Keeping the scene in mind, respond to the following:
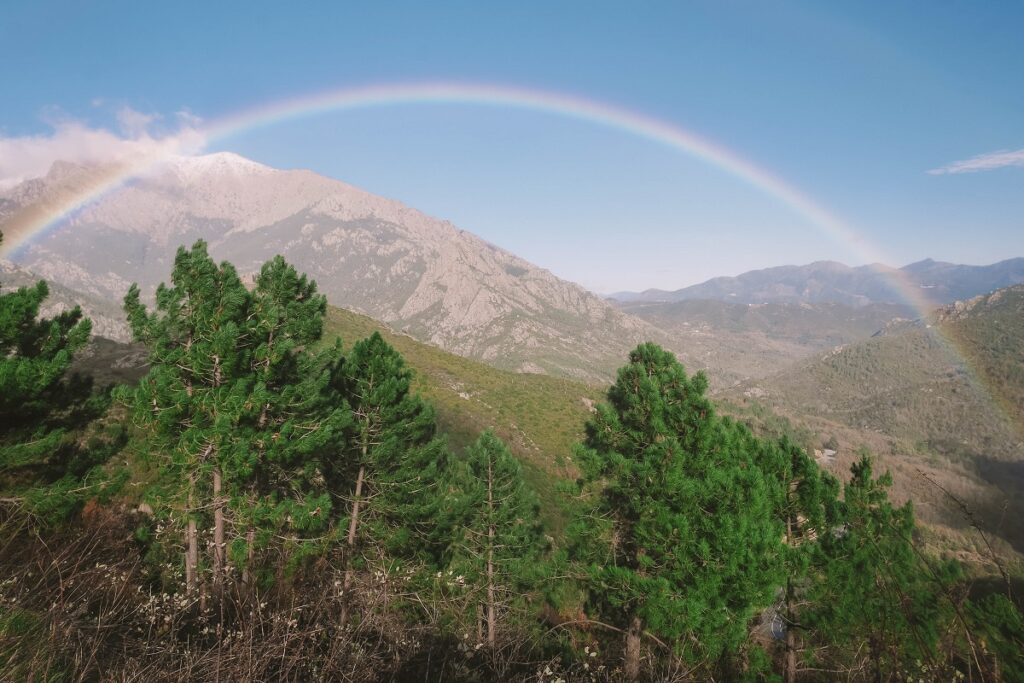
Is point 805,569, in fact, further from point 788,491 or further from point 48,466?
point 48,466

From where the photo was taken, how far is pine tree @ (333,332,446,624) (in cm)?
1608

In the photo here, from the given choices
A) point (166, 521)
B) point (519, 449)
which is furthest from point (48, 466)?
point (519, 449)

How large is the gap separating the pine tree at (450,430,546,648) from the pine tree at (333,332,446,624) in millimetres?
1216

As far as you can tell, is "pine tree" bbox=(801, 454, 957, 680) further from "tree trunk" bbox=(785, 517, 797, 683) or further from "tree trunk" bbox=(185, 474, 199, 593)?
"tree trunk" bbox=(185, 474, 199, 593)

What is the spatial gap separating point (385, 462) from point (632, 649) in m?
9.44

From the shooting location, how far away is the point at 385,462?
1664 centimetres

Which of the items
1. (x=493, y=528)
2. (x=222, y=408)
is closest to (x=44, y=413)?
(x=222, y=408)

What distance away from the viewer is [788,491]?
16078mm

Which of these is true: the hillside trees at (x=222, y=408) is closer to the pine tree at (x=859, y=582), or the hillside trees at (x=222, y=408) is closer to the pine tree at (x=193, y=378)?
the pine tree at (x=193, y=378)

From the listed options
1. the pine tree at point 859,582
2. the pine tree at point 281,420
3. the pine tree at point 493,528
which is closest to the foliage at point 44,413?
the pine tree at point 281,420

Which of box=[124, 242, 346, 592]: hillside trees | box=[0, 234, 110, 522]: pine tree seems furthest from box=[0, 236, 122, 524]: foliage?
box=[124, 242, 346, 592]: hillside trees

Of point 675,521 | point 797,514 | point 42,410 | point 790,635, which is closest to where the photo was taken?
point 42,410

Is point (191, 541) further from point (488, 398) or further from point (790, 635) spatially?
point (488, 398)

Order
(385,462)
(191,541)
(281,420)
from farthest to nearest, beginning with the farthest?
(385,462)
(281,420)
(191,541)
